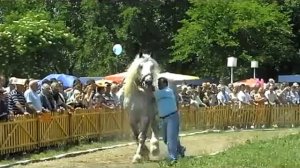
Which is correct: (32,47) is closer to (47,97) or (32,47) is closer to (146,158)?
(47,97)

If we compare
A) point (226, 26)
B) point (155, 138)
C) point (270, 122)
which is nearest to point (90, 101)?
point (155, 138)

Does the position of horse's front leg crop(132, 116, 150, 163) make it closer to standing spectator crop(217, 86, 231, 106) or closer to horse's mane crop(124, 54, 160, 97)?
horse's mane crop(124, 54, 160, 97)

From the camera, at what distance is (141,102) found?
15969 mm

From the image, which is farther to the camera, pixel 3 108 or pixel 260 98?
pixel 260 98

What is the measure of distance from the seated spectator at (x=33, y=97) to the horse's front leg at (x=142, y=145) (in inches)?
110

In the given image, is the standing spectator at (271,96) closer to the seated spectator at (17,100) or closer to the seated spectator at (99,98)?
the seated spectator at (99,98)

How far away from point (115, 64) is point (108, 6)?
4.42 m

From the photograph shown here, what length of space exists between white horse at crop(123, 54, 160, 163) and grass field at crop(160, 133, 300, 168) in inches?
70.7

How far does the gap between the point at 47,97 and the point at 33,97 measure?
129cm

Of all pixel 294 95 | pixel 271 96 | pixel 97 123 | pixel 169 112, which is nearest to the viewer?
pixel 169 112

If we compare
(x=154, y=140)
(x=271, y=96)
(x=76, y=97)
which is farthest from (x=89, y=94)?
(x=271, y=96)

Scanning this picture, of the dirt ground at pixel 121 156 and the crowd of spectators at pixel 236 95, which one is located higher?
the crowd of spectators at pixel 236 95

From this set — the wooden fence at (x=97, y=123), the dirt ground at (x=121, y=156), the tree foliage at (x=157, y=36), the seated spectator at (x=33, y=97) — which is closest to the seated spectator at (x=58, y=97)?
the wooden fence at (x=97, y=123)

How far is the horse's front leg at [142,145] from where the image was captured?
15312mm
